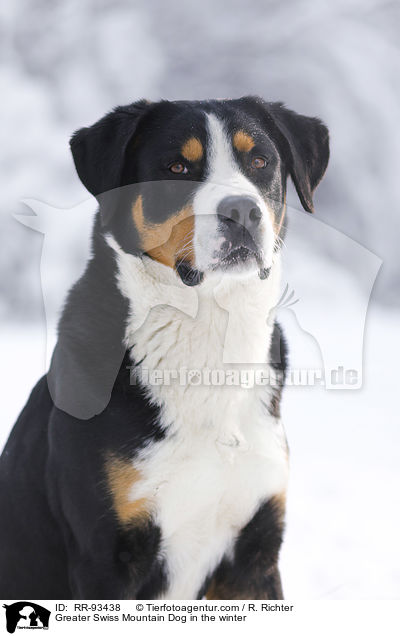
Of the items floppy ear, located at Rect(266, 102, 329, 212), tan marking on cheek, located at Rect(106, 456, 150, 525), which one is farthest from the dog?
floppy ear, located at Rect(266, 102, 329, 212)

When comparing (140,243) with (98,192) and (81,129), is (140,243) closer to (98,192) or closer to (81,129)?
(98,192)

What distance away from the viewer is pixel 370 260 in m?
3.25

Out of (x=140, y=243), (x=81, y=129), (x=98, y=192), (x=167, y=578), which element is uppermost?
(x=81, y=129)

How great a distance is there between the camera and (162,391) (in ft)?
8.75

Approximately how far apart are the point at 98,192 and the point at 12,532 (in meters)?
1.34

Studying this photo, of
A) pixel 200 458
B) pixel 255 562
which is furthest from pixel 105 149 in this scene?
pixel 255 562

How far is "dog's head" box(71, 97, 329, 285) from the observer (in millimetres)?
2596

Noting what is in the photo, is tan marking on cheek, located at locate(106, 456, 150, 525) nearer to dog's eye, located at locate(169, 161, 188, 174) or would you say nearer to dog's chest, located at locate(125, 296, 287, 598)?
dog's chest, located at locate(125, 296, 287, 598)

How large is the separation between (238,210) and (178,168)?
1.23ft

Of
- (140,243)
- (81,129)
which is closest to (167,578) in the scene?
(140,243)

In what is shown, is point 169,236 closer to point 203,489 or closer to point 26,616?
point 203,489

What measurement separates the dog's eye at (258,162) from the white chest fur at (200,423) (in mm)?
406

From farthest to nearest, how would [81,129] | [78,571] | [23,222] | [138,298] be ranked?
[23,222], [81,129], [138,298], [78,571]

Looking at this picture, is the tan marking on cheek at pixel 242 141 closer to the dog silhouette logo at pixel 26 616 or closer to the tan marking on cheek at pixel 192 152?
the tan marking on cheek at pixel 192 152
